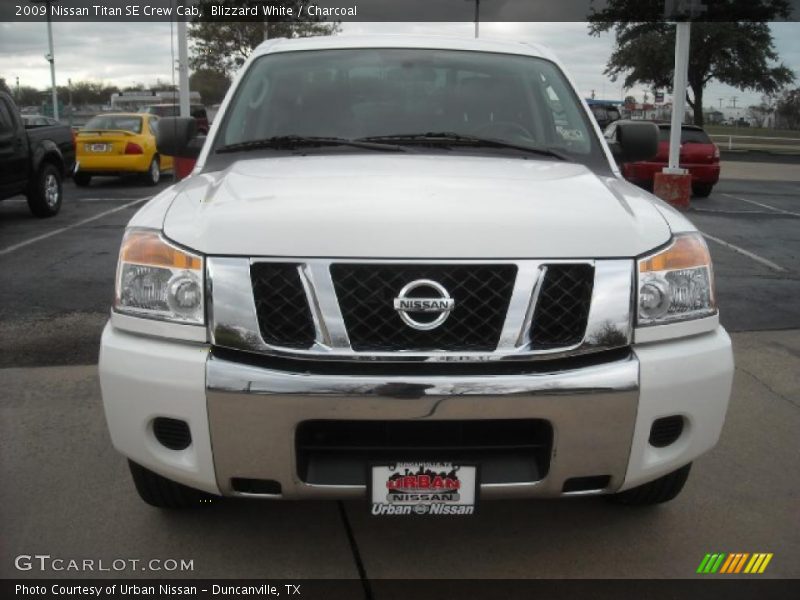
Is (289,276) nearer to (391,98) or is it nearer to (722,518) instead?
(391,98)

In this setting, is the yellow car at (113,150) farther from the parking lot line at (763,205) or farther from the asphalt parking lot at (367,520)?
the parking lot line at (763,205)

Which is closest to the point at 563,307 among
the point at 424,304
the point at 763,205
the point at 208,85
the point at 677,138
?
the point at 424,304

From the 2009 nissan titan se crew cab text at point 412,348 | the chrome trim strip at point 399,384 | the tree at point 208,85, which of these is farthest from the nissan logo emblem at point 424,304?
the tree at point 208,85

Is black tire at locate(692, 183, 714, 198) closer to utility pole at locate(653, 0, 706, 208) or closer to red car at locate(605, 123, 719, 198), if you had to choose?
red car at locate(605, 123, 719, 198)

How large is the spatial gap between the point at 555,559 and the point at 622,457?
61 centimetres

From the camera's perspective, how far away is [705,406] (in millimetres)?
2486

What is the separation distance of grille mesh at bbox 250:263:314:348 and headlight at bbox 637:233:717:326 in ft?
3.28

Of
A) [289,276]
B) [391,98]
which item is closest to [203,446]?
[289,276]

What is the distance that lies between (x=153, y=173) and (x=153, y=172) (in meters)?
0.02

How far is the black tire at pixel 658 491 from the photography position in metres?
2.90

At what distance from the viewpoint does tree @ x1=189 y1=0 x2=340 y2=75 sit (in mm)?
27266

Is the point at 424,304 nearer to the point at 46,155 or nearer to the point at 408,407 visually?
the point at 408,407

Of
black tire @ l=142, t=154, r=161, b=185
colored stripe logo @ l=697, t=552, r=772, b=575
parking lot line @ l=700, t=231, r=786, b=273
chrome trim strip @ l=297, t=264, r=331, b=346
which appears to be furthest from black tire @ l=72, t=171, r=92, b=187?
colored stripe logo @ l=697, t=552, r=772, b=575

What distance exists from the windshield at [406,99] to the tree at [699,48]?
30.9m
